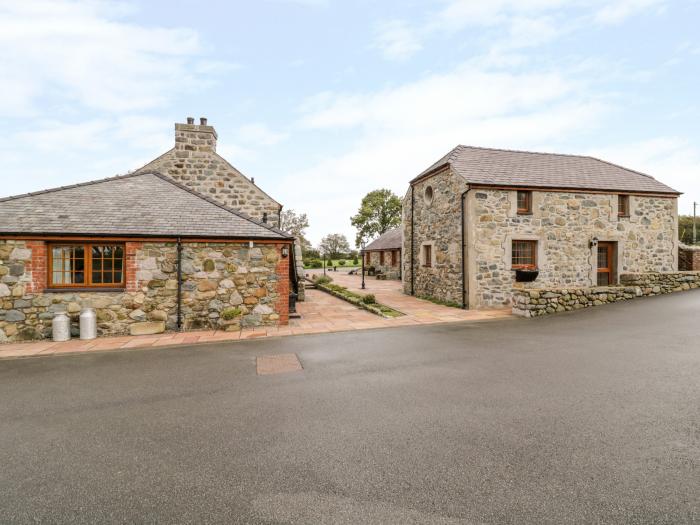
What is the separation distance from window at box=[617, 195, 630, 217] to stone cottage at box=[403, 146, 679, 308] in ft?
0.14

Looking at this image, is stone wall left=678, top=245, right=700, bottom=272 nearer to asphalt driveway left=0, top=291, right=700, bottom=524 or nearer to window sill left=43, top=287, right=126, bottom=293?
asphalt driveway left=0, top=291, right=700, bottom=524

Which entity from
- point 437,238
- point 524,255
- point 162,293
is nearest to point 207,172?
point 162,293

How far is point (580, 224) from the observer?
45.2 feet

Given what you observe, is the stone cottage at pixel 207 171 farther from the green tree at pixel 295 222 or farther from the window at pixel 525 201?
the green tree at pixel 295 222

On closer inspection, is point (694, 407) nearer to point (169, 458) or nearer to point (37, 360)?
point (169, 458)

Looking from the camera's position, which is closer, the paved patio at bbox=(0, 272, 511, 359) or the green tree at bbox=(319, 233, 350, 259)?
the paved patio at bbox=(0, 272, 511, 359)

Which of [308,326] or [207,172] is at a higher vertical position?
[207,172]

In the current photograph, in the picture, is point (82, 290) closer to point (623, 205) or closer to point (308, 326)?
point (308, 326)

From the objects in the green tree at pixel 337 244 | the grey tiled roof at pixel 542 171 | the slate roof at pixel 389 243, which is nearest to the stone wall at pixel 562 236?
the grey tiled roof at pixel 542 171

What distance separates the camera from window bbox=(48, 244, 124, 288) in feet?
28.5

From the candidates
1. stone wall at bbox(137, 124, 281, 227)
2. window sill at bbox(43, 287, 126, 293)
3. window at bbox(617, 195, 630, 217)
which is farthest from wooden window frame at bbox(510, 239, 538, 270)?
window sill at bbox(43, 287, 126, 293)

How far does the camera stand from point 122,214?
935 centimetres

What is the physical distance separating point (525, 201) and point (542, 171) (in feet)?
7.15

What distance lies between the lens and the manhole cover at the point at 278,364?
601cm
